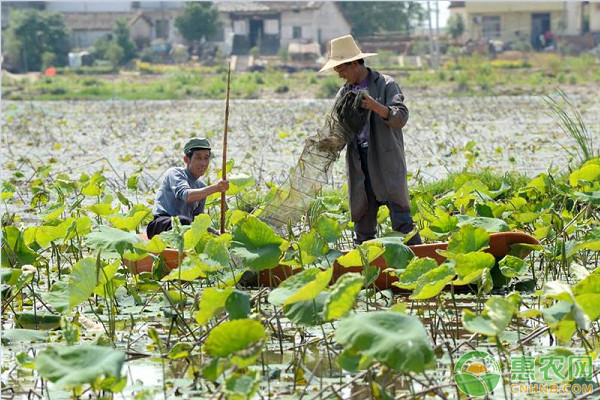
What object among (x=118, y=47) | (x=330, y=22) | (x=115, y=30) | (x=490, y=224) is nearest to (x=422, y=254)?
(x=490, y=224)

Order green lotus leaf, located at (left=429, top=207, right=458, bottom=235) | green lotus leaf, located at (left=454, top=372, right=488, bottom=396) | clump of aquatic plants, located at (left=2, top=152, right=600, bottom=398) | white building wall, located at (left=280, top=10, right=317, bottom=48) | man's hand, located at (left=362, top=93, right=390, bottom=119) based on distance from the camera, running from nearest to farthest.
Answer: clump of aquatic plants, located at (left=2, top=152, right=600, bottom=398) < green lotus leaf, located at (left=454, top=372, right=488, bottom=396) < green lotus leaf, located at (left=429, top=207, right=458, bottom=235) < man's hand, located at (left=362, top=93, right=390, bottom=119) < white building wall, located at (left=280, top=10, right=317, bottom=48)

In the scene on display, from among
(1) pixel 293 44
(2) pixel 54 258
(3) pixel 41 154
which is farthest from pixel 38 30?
(2) pixel 54 258

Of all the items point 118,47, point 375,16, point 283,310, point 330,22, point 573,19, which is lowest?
point 283,310

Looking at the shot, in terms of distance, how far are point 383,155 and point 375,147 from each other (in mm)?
51

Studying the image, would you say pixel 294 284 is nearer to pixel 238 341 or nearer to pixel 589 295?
pixel 238 341

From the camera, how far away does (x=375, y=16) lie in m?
45.4

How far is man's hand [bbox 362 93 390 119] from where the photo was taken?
15.1 ft

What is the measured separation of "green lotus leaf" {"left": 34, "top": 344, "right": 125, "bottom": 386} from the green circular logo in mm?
957

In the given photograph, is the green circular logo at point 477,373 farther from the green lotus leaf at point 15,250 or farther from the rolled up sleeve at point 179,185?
the rolled up sleeve at point 179,185

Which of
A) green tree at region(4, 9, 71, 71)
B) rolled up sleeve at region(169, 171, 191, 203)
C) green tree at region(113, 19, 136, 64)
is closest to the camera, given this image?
rolled up sleeve at region(169, 171, 191, 203)

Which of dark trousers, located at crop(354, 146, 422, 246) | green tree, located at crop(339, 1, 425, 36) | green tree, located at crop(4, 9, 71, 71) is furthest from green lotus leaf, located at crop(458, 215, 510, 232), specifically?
green tree, located at crop(339, 1, 425, 36)

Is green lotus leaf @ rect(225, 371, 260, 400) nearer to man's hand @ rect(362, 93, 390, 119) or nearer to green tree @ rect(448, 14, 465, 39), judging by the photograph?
man's hand @ rect(362, 93, 390, 119)

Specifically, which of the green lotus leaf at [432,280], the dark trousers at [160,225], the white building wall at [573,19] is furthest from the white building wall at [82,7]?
the green lotus leaf at [432,280]

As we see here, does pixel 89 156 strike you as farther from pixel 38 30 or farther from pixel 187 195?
pixel 38 30
